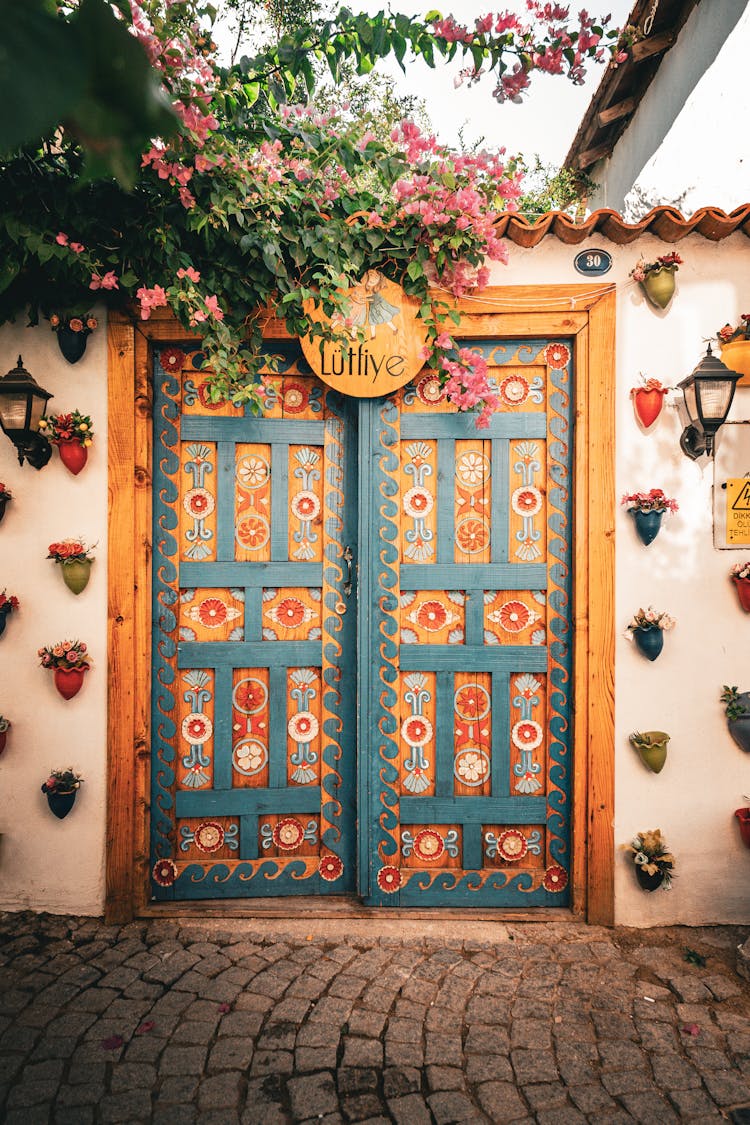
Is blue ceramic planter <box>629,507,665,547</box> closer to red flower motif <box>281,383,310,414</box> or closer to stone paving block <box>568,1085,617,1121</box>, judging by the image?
red flower motif <box>281,383,310,414</box>

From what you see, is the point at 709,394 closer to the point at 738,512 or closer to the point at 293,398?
the point at 738,512

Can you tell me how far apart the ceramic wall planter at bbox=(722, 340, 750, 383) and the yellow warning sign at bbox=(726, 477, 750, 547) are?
50 cm

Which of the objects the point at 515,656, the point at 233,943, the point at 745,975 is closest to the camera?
the point at 745,975

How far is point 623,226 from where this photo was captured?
2.71m

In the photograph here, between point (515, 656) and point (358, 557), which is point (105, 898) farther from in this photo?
point (515, 656)

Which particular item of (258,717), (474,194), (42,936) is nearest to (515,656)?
(258,717)

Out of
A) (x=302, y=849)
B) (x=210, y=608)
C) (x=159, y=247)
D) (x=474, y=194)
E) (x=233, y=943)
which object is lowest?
(x=233, y=943)

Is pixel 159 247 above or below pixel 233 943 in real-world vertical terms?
above

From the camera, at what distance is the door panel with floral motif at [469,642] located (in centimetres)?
299

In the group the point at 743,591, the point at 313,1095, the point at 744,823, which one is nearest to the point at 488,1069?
the point at 313,1095

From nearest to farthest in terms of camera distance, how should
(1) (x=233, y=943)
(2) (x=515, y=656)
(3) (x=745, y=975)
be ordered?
(3) (x=745, y=975), (1) (x=233, y=943), (2) (x=515, y=656)

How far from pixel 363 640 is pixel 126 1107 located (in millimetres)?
1859

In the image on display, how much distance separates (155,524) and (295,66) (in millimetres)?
2139

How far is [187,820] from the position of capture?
10.0 ft
